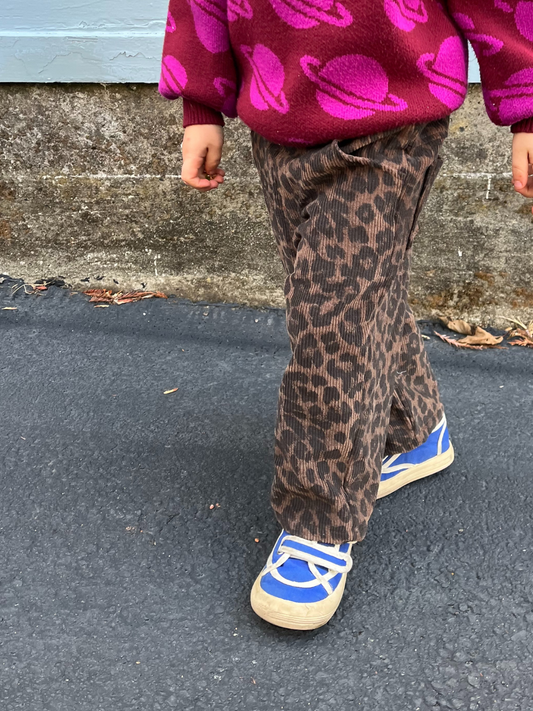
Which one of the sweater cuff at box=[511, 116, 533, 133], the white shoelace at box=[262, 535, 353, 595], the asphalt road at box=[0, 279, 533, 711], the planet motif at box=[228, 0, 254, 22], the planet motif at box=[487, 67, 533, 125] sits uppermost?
the planet motif at box=[228, 0, 254, 22]

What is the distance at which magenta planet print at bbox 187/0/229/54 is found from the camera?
1271 millimetres

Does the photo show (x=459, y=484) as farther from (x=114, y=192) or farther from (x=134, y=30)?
(x=134, y=30)

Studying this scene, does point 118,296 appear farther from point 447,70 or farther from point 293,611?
point 447,70

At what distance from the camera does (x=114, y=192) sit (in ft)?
8.29

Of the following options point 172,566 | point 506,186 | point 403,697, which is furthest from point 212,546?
point 506,186

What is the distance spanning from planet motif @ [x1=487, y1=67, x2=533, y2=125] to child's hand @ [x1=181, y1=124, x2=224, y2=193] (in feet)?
1.75

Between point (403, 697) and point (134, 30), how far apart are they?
2.17 m

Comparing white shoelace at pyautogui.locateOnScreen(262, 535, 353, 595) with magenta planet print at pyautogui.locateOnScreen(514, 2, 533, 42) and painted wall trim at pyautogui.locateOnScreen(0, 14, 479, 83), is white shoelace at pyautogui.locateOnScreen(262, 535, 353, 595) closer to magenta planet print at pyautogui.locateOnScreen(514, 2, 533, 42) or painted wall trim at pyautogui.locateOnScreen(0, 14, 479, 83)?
magenta planet print at pyautogui.locateOnScreen(514, 2, 533, 42)

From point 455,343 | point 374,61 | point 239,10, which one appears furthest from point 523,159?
point 455,343

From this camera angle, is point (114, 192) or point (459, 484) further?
point (114, 192)

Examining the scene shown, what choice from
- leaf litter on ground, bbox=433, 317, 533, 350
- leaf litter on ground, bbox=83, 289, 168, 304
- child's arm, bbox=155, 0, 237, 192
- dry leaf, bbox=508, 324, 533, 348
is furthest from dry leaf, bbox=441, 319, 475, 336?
child's arm, bbox=155, 0, 237, 192

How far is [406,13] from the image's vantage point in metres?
1.10

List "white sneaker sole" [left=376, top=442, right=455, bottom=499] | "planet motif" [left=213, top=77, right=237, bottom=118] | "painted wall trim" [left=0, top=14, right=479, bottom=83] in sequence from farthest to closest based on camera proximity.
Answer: "painted wall trim" [left=0, top=14, right=479, bottom=83]
"white sneaker sole" [left=376, top=442, right=455, bottom=499]
"planet motif" [left=213, top=77, right=237, bottom=118]

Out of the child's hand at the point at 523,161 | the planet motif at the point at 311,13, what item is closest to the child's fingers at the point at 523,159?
the child's hand at the point at 523,161
